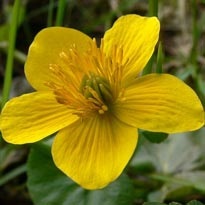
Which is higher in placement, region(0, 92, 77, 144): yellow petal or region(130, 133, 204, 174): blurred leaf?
region(0, 92, 77, 144): yellow petal

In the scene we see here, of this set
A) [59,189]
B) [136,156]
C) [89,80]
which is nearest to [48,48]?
[89,80]

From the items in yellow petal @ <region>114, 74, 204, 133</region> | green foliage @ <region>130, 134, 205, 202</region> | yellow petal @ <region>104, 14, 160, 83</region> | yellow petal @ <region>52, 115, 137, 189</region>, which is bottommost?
green foliage @ <region>130, 134, 205, 202</region>

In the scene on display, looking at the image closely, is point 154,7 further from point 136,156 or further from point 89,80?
point 136,156

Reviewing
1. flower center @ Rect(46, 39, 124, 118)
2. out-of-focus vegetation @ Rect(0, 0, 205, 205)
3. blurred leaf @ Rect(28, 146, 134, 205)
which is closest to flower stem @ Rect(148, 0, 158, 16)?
out-of-focus vegetation @ Rect(0, 0, 205, 205)

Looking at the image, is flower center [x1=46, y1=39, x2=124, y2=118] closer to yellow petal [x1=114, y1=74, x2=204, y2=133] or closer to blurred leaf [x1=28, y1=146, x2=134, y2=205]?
yellow petal [x1=114, y1=74, x2=204, y2=133]

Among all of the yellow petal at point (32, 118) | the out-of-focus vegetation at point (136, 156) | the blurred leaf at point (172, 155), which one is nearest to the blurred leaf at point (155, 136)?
the out-of-focus vegetation at point (136, 156)

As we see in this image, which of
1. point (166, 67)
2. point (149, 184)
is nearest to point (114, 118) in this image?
point (149, 184)

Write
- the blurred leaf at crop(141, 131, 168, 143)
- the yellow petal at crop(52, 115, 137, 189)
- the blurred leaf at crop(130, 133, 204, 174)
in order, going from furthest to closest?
1. the blurred leaf at crop(130, 133, 204, 174)
2. the blurred leaf at crop(141, 131, 168, 143)
3. the yellow petal at crop(52, 115, 137, 189)

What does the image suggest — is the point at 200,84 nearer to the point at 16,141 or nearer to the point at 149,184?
the point at 149,184
